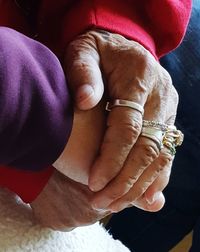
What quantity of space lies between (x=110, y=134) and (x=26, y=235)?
0.15m

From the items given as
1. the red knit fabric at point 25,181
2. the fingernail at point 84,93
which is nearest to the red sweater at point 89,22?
the red knit fabric at point 25,181

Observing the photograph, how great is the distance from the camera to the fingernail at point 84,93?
478mm

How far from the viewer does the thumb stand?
48cm

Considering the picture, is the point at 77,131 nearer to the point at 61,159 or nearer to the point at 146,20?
the point at 61,159

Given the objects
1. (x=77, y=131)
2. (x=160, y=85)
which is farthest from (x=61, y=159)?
(x=160, y=85)

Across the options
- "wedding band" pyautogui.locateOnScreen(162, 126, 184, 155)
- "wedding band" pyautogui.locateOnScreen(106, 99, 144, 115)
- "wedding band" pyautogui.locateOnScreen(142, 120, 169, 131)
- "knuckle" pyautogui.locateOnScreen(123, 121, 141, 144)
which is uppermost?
"wedding band" pyautogui.locateOnScreen(106, 99, 144, 115)

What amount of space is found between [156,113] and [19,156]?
16cm

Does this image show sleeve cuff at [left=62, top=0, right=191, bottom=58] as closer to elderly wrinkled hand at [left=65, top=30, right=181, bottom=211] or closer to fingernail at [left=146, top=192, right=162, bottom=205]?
elderly wrinkled hand at [left=65, top=30, right=181, bottom=211]

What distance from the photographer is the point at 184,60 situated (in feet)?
3.02

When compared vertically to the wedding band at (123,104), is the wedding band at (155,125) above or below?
below

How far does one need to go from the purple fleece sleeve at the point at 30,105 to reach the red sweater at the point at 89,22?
0.26 feet

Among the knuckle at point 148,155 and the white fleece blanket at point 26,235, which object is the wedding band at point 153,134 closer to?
the knuckle at point 148,155

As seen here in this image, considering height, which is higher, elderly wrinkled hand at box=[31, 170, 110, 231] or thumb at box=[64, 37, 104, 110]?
thumb at box=[64, 37, 104, 110]

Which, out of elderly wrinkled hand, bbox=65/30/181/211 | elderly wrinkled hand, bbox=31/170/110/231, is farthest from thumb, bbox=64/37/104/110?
elderly wrinkled hand, bbox=31/170/110/231
